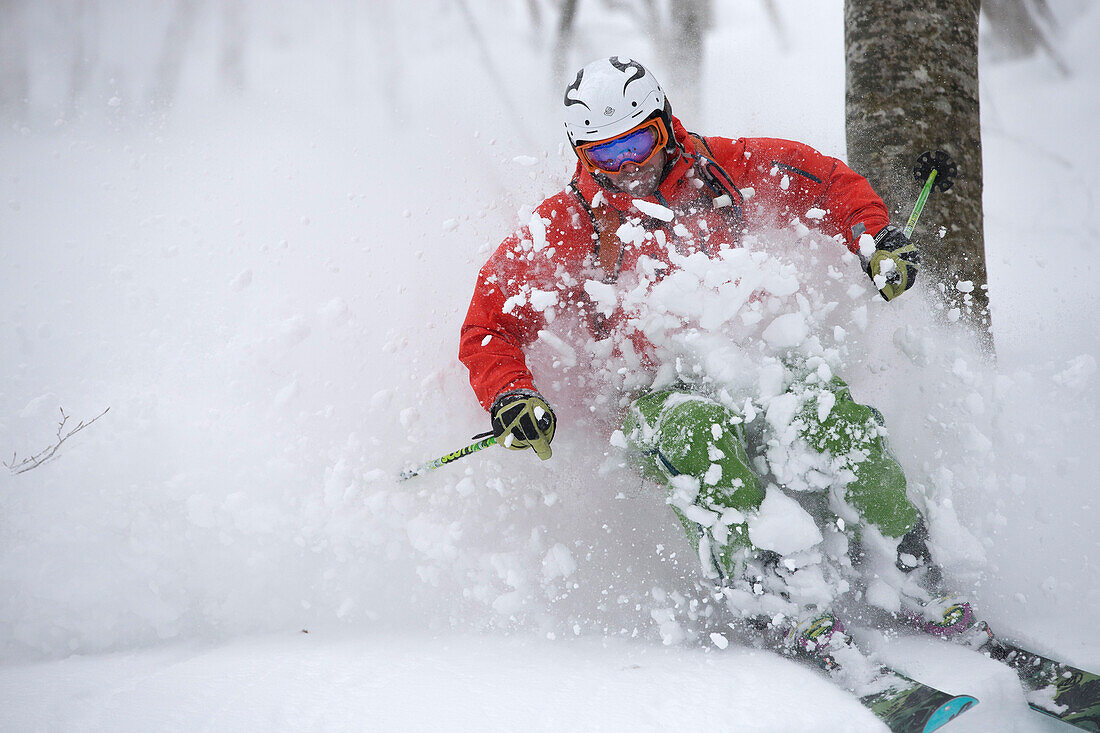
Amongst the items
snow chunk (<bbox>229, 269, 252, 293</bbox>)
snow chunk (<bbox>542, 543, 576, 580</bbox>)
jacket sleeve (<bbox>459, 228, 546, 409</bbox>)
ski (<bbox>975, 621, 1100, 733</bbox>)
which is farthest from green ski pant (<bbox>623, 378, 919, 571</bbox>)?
snow chunk (<bbox>229, 269, 252, 293</bbox>)

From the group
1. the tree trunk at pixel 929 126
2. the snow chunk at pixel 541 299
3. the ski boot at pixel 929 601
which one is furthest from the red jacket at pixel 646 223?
the ski boot at pixel 929 601

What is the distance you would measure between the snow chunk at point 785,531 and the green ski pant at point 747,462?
0.12ft

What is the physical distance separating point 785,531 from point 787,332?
2.14 ft

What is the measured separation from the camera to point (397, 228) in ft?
10.1

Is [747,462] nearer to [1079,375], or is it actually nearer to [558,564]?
[558,564]

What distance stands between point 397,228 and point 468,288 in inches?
22.3

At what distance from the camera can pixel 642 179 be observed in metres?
2.22

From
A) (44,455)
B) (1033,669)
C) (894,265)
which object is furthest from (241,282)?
(1033,669)

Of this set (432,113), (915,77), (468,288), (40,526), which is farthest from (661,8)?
(40,526)

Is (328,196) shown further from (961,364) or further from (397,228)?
(961,364)

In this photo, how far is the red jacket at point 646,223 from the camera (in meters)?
2.18

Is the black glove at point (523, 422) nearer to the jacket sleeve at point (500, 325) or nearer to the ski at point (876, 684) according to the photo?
the jacket sleeve at point (500, 325)

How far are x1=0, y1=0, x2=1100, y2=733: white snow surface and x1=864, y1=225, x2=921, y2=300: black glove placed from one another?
0.45 feet

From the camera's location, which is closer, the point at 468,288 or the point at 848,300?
the point at 848,300
